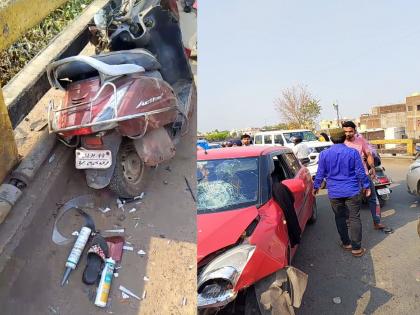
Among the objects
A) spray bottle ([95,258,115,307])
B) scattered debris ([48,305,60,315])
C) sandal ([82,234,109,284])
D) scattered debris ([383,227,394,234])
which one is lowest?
scattered debris ([383,227,394,234])

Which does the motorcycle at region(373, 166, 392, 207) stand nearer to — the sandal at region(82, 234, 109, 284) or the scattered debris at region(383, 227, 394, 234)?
the scattered debris at region(383, 227, 394, 234)

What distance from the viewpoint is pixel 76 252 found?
3.13 meters

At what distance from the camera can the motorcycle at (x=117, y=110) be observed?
3145mm

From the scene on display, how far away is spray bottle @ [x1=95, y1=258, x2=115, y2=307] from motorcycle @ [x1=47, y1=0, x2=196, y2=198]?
0.68 metres

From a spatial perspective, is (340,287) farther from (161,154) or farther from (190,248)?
(161,154)

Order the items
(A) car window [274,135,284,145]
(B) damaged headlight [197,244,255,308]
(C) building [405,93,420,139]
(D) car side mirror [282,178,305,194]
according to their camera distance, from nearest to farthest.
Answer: (B) damaged headlight [197,244,255,308], (D) car side mirror [282,178,305,194], (A) car window [274,135,284,145], (C) building [405,93,420,139]

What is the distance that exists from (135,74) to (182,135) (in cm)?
117

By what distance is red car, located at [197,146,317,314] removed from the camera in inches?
116

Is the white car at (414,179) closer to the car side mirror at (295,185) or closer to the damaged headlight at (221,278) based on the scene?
the car side mirror at (295,185)

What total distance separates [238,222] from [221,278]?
67cm

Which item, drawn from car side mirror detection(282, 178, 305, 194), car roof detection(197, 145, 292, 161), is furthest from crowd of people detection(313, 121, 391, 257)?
car roof detection(197, 145, 292, 161)

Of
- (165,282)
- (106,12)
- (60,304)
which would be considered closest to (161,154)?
(165,282)

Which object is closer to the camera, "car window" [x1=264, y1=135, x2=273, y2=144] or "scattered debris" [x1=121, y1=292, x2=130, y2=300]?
"scattered debris" [x1=121, y1=292, x2=130, y2=300]

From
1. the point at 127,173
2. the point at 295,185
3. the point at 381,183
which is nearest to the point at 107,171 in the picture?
the point at 127,173
